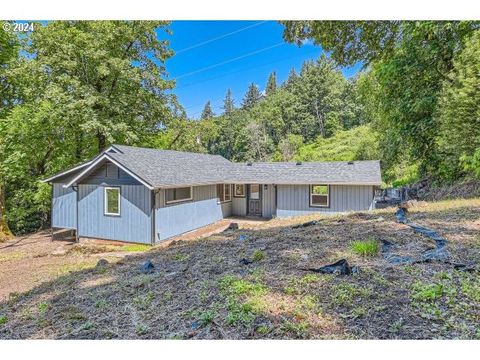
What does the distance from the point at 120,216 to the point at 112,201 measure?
24.0 inches

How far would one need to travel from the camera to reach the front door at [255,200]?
14.0 m

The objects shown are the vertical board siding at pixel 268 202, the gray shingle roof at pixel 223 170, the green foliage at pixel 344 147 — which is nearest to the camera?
the gray shingle roof at pixel 223 170

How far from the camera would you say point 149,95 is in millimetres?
15078

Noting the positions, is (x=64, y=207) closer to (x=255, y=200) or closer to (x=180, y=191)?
(x=180, y=191)

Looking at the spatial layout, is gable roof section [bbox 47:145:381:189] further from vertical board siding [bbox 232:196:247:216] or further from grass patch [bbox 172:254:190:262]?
grass patch [bbox 172:254:190:262]

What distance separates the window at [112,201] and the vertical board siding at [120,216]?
128 millimetres

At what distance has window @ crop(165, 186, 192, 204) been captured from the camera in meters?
10.1

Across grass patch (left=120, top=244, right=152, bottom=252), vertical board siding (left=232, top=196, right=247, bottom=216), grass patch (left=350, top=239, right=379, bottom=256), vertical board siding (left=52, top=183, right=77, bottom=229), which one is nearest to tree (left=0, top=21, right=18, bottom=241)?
vertical board siding (left=52, top=183, right=77, bottom=229)

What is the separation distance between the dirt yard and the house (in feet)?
16.1

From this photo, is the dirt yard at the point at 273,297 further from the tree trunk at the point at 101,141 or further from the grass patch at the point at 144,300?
the tree trunk at the point at 101,141

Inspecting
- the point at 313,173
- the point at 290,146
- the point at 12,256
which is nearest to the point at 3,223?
the point at 12,256

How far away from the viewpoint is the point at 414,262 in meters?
3.37

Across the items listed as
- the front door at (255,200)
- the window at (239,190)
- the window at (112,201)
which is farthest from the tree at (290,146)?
the window at (112,201)
